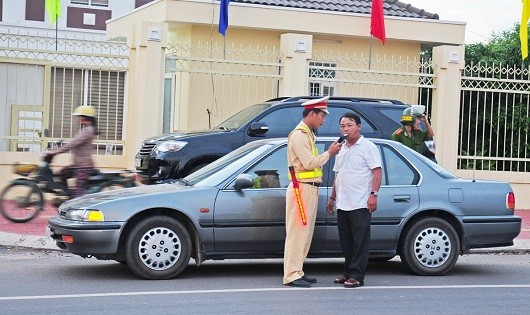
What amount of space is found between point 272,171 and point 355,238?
1.13m

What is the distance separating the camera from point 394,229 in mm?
11102

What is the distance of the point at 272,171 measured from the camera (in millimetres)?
10992

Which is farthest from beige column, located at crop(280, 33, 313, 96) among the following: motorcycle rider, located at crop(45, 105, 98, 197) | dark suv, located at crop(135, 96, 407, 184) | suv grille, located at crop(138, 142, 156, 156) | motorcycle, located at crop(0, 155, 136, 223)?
motorcycle rider, located at crop(45, 105, 98, 197)

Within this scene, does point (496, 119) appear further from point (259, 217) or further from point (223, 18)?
point (259, 217)

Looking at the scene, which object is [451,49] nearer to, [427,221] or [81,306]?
[427,221]

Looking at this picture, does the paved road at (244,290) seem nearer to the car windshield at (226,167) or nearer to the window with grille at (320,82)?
the car windshield at (226,167)

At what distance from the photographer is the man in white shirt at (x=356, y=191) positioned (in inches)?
412

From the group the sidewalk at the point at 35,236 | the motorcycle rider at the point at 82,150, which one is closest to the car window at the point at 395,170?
the sidewalk at the point at 35,236

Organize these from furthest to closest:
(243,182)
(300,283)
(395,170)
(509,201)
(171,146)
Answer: (171,146) → (509,201) → (395,170) → (243,182) → (300,283)

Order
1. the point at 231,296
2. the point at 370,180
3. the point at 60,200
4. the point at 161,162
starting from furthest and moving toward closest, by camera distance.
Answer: the point at 161,162, the point at 60,200, the point at 370,180, the point at 231,296

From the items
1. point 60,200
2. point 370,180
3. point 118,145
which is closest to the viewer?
point 370,180

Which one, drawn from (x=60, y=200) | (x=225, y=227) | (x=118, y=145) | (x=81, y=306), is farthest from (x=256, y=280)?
(x=118, y=145)

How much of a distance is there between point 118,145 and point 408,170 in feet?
28.4

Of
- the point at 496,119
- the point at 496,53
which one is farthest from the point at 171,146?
the point at 496,53
